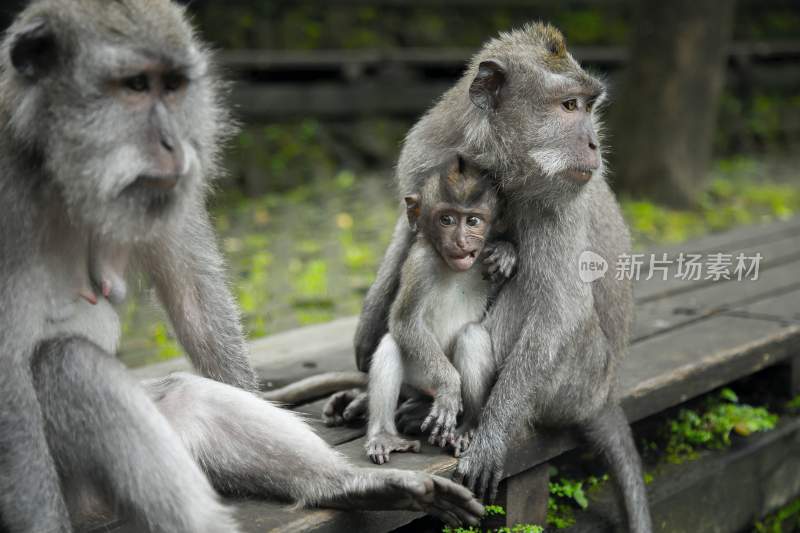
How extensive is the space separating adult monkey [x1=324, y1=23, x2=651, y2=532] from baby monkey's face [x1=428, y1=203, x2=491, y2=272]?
0.71 feet

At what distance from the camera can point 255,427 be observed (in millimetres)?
3096

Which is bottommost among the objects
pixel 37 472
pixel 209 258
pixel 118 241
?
pixel 37 472

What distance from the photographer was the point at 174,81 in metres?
2.79

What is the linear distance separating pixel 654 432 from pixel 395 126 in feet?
25.4

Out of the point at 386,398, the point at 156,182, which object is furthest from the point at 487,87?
the point at 156,182

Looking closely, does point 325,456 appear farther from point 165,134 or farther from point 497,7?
point 497,7

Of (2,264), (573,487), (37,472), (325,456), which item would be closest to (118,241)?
(2,264)

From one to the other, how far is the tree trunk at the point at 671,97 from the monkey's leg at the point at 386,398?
7.67 m

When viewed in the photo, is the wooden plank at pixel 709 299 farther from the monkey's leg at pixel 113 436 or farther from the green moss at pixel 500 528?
the monkey's leg at pixel 113 436

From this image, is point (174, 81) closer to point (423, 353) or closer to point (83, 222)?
point (83, 222)

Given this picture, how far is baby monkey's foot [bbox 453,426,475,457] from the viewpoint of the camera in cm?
348

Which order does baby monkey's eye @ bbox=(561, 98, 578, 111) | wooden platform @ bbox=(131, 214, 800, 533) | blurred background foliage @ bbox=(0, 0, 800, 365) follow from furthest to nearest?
blurred background foliage @ bbox=(0, 0, 800, 365), baby monkey's eye @ bbox=(561, 98, 578, 111), wooden platform @ bbox=(131, 214, 800, 533)

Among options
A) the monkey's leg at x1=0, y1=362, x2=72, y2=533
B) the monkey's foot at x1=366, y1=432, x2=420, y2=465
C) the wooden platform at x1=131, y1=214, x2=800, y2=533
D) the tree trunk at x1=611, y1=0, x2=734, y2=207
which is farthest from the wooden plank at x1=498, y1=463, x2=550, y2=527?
the tree trunk at x1=611, y1=0, x2=734, y2=207

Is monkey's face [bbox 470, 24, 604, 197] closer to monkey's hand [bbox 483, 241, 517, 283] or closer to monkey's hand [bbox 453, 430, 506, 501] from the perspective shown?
monkey's hand [bbox 483, 241, 517, 283]
